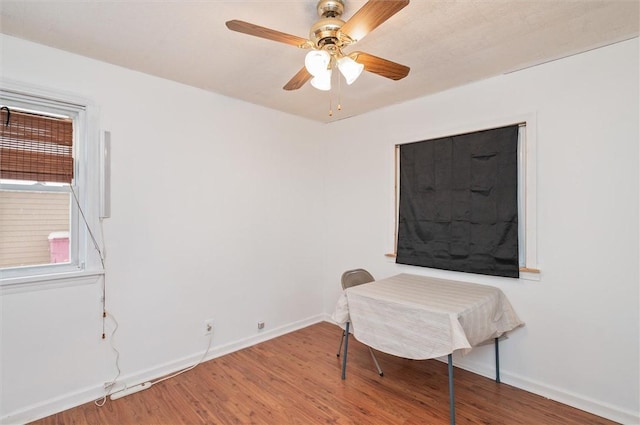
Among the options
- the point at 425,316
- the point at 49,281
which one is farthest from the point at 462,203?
the point at 49,281

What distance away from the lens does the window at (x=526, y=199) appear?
96.5 inches

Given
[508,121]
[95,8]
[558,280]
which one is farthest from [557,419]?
[95,8]

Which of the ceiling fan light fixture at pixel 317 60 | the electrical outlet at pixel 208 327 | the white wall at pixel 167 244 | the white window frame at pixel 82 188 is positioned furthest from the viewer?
the electrical outlet at pixel 208 327

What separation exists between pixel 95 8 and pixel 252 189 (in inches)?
74.4

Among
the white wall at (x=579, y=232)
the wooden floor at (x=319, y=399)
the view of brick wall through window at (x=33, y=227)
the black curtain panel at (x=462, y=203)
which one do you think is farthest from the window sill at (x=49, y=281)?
the white wall at (x=579, y=232)

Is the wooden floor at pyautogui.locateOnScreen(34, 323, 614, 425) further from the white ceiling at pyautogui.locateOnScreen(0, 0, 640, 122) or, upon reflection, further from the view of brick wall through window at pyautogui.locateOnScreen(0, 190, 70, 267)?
the white ceiling at pyautogui.locateOnScreen(0, 0, 640, 122)

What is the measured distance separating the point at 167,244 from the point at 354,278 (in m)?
1.72

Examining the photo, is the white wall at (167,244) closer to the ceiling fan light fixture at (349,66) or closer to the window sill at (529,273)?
the ceiling fan light fixture at (349,66)

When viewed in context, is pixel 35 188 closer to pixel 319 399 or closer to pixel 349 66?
pixel 349 66

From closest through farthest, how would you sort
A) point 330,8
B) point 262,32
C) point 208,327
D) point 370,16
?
point 370,16 → point 262,32 → point 330,8 → point 208,327

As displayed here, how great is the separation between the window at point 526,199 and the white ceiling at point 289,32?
1.77ft

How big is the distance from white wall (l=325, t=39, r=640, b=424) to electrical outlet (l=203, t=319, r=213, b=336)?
227 centimetres

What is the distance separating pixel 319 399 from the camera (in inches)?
92.4

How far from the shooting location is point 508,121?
2557mm
